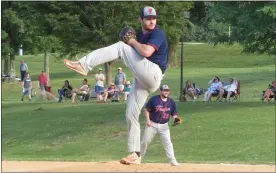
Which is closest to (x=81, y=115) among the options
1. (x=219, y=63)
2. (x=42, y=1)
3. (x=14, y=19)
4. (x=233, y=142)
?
(x=233, y=142)

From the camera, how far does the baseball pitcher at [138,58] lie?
824cm

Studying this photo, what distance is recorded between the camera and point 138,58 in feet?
27.6

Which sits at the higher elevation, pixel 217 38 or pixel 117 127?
pixel 217 38

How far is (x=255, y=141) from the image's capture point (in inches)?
697

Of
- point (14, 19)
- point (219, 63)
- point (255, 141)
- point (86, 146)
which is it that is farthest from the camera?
point (219, 63)

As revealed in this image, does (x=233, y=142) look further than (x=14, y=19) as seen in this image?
No

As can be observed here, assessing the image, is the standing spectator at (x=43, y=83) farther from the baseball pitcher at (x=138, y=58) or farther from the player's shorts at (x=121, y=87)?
the baseball pitcher at (x=138, y=58)

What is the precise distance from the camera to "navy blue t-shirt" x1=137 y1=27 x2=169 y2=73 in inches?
334

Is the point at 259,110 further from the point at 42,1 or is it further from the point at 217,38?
the point at 42,1

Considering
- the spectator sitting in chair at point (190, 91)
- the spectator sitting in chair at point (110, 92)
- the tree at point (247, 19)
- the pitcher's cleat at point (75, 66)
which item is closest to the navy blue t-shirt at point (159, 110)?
the pitcher's cleat at point (75, 66)

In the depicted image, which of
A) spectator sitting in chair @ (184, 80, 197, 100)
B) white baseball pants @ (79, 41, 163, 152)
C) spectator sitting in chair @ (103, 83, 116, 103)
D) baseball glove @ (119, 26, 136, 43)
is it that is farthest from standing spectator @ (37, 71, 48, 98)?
baseball glove @ (119, 26, 136, 43)

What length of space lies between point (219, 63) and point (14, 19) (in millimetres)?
24383

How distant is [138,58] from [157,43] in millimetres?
308

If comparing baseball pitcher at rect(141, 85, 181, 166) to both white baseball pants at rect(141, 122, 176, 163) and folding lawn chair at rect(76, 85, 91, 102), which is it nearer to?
white baseball pants at rect(141, 122, 176, 163)
